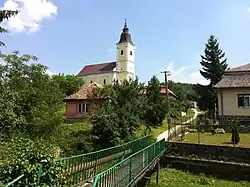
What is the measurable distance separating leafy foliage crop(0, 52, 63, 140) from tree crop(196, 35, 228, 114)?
23.0 meters

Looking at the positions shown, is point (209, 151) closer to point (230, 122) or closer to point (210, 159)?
point (210, 159)

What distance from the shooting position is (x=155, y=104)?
28312mm

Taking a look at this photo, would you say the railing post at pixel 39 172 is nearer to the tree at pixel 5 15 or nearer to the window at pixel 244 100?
the tree at pixel 5 15

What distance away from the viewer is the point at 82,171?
29.8 ft

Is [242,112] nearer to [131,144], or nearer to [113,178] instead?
[131,144]

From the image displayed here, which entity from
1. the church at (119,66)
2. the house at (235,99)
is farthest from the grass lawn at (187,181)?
the church at (119,66)

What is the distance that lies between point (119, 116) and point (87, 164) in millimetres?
10090

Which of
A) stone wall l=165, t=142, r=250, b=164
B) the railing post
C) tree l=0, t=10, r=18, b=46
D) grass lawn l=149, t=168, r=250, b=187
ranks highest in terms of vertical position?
tree l=0, t=10, r=18, b=46

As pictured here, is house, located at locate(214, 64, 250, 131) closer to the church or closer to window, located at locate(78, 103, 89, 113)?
window, located at locate(78, 103, 89, 113)

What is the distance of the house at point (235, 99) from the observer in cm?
2381

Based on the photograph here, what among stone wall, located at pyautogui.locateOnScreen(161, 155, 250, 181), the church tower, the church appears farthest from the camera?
the church tower

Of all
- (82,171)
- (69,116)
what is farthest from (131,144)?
(69,116)

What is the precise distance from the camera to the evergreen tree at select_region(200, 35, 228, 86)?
36625mm

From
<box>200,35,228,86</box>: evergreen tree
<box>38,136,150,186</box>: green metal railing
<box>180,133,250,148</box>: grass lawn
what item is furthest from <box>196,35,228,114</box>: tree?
<box>38,136,150,186</box>: green metal railing
